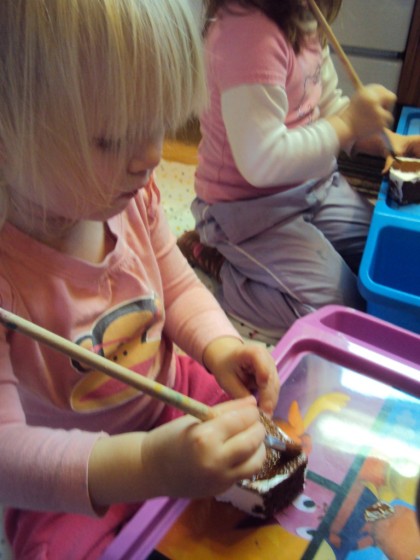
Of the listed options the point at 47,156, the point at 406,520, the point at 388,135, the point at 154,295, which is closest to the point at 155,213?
the point at 154,295

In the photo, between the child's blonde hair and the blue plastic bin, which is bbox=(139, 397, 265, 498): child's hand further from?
the blue plastic bin

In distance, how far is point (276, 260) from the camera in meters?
0.90

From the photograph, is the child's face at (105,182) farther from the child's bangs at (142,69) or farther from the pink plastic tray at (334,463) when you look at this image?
the pink plastic tray at (334,463)

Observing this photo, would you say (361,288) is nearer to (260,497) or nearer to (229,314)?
(229,314)

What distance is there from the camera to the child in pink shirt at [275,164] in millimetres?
788

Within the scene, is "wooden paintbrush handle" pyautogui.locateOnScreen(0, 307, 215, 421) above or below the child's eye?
below

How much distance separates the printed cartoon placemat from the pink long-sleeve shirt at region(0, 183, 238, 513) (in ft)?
0.31

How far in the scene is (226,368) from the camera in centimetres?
55

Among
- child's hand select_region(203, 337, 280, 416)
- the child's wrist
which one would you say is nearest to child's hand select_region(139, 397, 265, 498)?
child's hand select_region(203, 337, 280, 416)

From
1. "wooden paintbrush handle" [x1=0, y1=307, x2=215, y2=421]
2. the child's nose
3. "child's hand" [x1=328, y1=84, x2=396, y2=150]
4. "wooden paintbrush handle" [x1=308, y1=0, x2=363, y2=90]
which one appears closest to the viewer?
"wooden paintbrush handle" [x1=0, y1=307, x2=215, y2=421]

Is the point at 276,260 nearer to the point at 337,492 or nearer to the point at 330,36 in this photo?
the point at 330,36

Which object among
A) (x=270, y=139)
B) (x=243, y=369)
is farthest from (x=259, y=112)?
(x=243, y=369)

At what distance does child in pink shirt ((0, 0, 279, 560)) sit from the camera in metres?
0.36

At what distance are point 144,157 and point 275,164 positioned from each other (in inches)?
18.0
